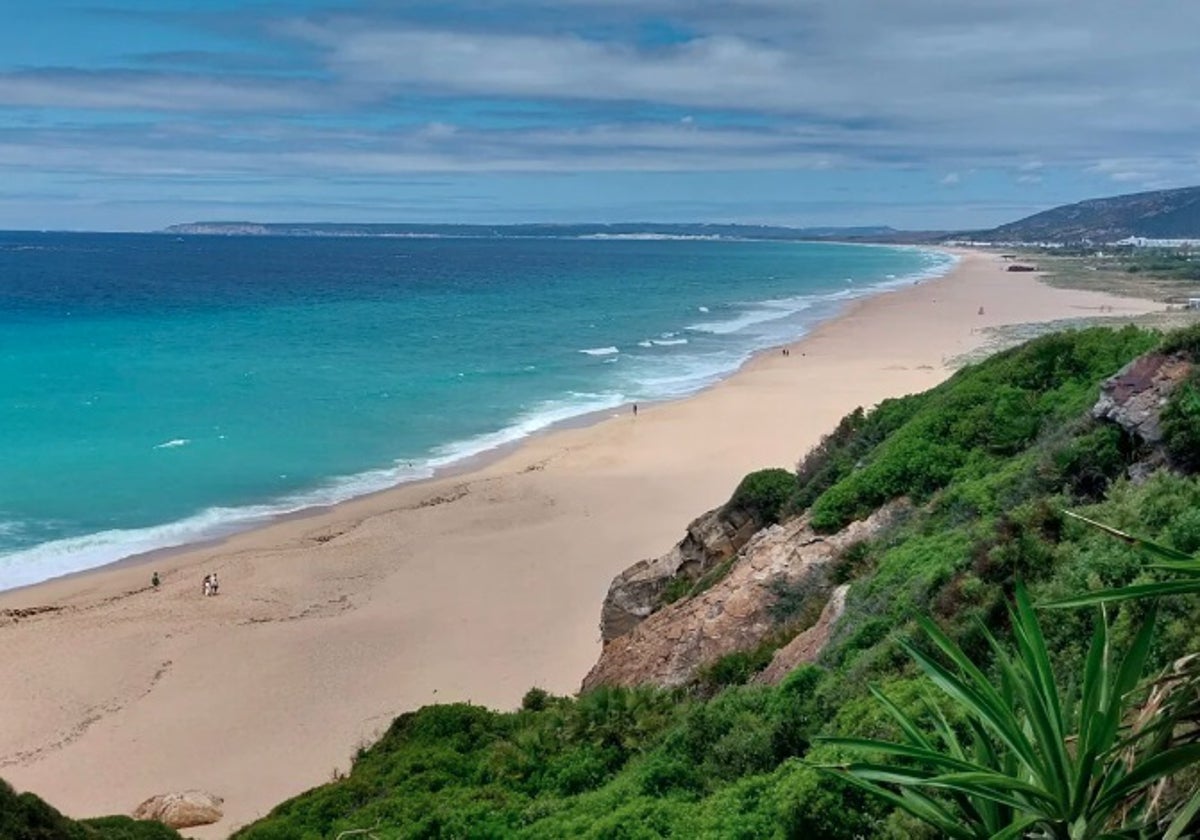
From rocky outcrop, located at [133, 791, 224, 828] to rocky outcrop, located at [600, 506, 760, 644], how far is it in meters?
5.95

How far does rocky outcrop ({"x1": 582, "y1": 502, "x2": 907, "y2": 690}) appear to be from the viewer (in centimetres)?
1150

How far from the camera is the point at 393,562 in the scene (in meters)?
23.5

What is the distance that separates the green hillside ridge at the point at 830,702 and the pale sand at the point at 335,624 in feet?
19.4

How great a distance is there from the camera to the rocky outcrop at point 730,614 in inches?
453

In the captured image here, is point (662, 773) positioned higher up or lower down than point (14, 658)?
higher up

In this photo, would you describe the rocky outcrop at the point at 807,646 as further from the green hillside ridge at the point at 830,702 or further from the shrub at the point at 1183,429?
the shrub at the point at 1183,429

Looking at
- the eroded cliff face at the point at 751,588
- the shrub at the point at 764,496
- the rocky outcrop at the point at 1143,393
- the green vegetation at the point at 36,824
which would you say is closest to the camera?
the green vegetation at the point at 36,824

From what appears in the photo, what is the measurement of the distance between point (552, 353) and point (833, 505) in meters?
44.0

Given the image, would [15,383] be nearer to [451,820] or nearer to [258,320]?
[258,320]

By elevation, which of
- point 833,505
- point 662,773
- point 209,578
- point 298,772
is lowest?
point 298,772

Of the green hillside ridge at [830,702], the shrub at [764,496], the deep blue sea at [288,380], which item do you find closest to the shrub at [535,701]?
the green hillside ridge at [830,702]

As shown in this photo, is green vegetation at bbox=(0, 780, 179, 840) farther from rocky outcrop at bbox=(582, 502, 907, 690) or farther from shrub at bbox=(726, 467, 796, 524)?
shrub at bbox=(726, 467, 796, 524)

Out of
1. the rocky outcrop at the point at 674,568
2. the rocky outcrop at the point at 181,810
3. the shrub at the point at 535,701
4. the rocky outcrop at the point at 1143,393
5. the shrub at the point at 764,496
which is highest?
the rocky outcrop at the point at 1143,393

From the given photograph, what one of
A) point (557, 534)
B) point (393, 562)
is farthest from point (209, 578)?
point (557, 534)
